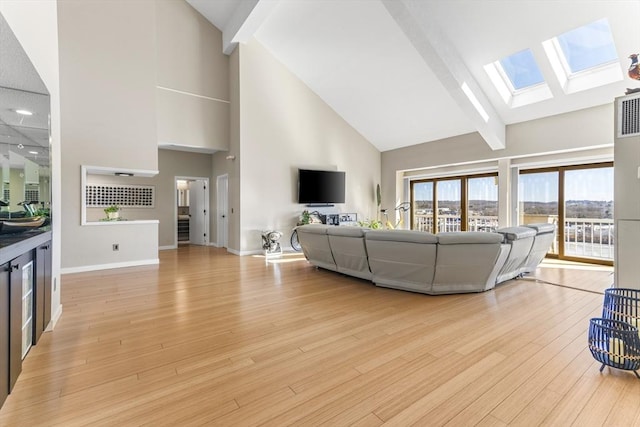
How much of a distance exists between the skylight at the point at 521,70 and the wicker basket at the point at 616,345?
16.0 ft

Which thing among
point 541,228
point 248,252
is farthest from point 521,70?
point 248,252

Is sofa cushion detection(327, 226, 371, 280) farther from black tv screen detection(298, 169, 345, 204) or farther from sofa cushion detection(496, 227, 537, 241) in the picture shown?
black tv screen detection(298, 169, 345, 204)

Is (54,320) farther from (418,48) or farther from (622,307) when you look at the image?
(418,48)

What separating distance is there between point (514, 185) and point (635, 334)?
5661 mm

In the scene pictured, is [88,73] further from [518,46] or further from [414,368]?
[518,46]

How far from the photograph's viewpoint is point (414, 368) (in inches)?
78.2

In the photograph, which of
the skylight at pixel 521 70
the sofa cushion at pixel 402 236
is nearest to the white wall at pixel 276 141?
the sofa cushion at pixel 402 236

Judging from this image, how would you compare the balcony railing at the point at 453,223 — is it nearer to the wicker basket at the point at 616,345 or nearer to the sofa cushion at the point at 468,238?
the sofa cushion at the point at 468,238

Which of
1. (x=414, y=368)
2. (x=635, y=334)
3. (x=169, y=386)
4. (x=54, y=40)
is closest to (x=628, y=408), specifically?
(x=635, y=334)

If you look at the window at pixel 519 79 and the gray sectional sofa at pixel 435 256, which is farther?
the window at pixel 519 79

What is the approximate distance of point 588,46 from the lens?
15.4 ft

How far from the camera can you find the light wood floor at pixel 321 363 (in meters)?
1.56

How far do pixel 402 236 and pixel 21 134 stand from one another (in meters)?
3.32

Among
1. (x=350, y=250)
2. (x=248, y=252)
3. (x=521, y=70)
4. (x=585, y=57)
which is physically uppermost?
(x=521, y=70)
